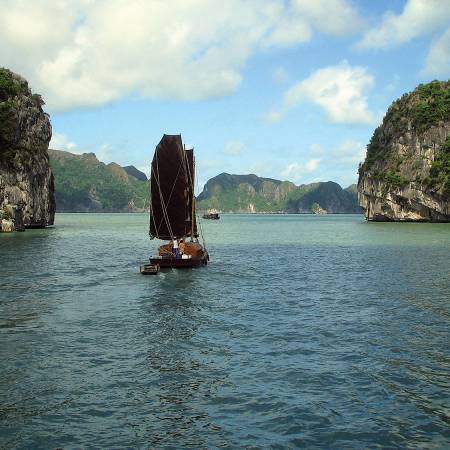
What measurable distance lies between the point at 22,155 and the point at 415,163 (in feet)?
297

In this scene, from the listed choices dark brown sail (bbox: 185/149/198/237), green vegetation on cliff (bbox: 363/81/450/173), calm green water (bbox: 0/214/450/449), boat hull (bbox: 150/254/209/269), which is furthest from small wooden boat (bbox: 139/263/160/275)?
green vegetation on cliff (bbox: 363/81/450/173)

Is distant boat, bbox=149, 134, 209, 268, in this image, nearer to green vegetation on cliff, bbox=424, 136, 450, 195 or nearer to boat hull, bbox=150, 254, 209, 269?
boat hull, bbox=150, 254, 209, 269

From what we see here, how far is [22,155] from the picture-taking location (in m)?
78.1

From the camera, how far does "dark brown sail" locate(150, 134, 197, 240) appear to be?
35.9m

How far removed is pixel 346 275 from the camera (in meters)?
32.6

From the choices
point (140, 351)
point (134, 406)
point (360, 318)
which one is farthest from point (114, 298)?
point (134, 406)

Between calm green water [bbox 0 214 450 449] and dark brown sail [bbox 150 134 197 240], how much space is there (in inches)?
387

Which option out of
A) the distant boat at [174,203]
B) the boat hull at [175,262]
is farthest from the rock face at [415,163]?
the boat hull at [175,262]

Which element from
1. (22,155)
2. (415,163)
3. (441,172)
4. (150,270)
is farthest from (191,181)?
(415,163)

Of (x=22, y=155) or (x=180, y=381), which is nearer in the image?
(x=180, y=381)

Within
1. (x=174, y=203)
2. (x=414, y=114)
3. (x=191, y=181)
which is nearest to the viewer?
(x=174, y=203)

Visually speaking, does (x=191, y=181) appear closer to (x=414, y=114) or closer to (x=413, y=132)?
(x=413, y=132)

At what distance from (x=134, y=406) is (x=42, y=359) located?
4.49 m

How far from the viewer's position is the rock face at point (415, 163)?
11800 cm
